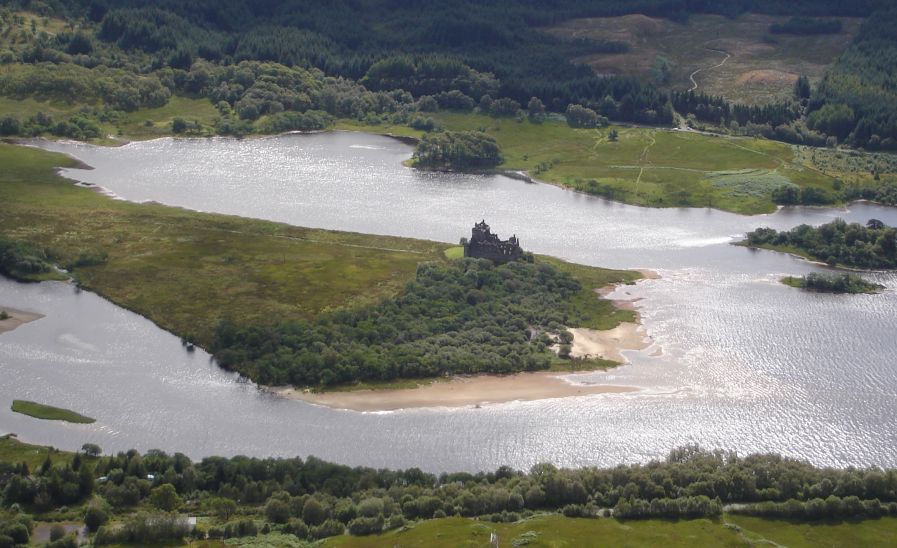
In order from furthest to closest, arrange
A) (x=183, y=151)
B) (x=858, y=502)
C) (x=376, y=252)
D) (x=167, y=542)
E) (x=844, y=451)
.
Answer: (x=183, y=151) → (x=376, y=252) → (x=844, y=451) → (x=858, y=502) → (x=167, y=542)

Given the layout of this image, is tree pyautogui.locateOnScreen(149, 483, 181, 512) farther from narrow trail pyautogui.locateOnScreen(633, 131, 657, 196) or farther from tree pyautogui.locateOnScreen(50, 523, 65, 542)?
narrow trail pyautogui.locateOnScreen(633, 131, 657, 196)

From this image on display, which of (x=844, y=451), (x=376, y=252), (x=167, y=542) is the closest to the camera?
(x=167, y=542)

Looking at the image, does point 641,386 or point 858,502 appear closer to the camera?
point 858,502

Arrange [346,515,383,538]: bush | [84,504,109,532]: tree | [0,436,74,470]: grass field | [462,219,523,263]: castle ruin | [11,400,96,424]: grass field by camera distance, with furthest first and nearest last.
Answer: [462,219,523,263]: castle ruin
[11,400,96,424]: grass field
[0,436,74,470]: grass field
[346,515,383,538]: bush
[84,504,109,532]: tree

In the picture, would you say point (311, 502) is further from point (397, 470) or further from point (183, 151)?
point (183, 151)

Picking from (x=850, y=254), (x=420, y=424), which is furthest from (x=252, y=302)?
(x=850, y=254)

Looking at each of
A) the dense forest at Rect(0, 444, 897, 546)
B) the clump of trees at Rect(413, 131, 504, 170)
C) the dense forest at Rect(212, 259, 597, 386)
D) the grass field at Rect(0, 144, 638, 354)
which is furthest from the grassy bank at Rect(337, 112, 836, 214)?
the dense forest at Rect(0, 444, 897, 546)

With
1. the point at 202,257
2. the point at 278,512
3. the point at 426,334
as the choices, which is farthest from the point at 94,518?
the point at 202,257
